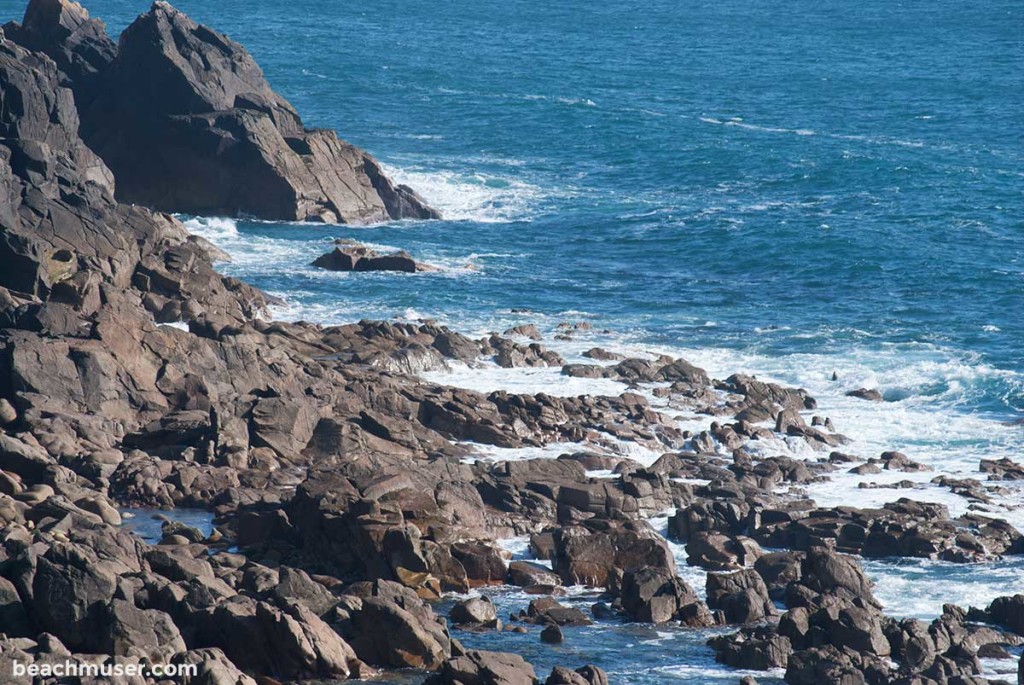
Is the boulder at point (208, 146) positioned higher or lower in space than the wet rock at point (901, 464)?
higher

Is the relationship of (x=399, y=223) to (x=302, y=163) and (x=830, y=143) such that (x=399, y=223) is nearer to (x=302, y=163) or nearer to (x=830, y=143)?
(x=302, y=163)

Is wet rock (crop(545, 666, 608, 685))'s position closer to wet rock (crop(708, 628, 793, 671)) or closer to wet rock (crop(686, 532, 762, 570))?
A: wet rock (crop(708, 628, 793, 671))

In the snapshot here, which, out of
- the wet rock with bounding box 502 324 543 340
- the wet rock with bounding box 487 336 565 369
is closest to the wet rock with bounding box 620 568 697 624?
the wet rock with bounding box 487 336 565 369

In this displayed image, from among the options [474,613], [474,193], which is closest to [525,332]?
[474,613]

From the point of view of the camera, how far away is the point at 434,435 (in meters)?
49.4

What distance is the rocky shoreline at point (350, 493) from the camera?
104 ft

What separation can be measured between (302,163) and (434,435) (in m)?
38.6

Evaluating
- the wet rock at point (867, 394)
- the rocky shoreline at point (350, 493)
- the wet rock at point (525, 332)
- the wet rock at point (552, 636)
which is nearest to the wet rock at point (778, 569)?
→ the rocky shoreline at point (350, 493)

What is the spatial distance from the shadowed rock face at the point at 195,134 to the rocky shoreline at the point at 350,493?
13.2m

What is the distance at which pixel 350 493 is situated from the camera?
40.2 meters

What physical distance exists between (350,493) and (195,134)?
46.4 metres

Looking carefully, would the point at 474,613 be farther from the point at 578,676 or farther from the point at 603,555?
the point at 578,676

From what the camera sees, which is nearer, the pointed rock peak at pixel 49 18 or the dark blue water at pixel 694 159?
the dark blue water at pixel 694 159

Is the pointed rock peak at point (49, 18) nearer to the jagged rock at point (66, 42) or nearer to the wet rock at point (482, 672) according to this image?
the jagged rock at point (66, 42)
